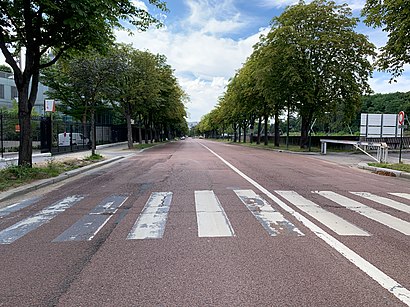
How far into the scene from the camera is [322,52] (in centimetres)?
2989

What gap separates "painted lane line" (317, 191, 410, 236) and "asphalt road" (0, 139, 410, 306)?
0.02m

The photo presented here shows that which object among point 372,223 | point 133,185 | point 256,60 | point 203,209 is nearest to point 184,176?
point 133,185

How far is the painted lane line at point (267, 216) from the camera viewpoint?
5574mm

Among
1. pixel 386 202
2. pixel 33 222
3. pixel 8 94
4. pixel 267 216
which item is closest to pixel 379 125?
pixel 386 202

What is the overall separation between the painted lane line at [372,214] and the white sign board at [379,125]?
25141 millimetres

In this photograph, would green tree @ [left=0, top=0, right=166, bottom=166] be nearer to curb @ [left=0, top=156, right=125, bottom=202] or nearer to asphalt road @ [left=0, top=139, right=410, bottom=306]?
curb @ [left=0, top=156, right=125, bottom=202]

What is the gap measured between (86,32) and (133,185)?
573cm

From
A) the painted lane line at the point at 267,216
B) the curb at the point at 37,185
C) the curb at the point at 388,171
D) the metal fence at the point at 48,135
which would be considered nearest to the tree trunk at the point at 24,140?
the curb at the point at 37,185

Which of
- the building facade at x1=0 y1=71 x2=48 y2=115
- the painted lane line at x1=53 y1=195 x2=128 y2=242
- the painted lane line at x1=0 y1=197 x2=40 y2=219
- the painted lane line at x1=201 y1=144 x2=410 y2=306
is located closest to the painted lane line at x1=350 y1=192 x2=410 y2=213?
the painted lane line at x1=201 y1=144 x2=410 y2=306

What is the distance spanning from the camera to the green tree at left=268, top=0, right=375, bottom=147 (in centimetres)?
2925

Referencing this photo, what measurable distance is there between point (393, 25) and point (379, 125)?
17.8 meters

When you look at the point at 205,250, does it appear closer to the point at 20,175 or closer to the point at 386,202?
the point at 386,202

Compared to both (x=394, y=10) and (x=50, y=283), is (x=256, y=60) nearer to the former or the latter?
(x=394, y=10)

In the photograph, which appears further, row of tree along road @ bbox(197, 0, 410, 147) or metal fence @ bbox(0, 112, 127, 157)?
row of tree along road @ bbox(197, 0, 410, 147)
